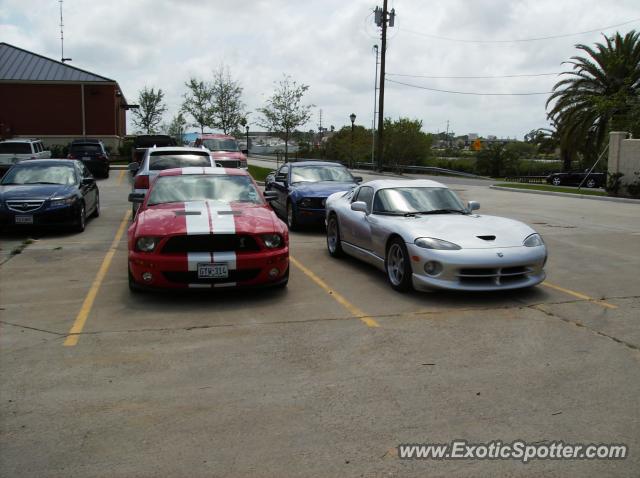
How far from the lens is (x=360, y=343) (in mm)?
5633

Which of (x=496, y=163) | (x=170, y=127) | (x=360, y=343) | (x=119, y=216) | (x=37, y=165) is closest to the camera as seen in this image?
(x=360, y=343)

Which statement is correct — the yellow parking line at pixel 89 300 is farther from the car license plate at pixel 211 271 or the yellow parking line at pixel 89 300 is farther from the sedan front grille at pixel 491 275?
the sedan front grille at pixel 491 275

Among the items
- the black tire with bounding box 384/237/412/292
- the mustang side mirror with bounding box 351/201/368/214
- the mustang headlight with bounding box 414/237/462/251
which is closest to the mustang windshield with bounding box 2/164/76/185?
the mustang side mirror with bounding box 351/201/368/214

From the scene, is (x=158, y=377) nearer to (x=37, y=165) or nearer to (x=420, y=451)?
(x=420, y=451)

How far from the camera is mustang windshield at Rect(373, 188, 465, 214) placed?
8.47 meters

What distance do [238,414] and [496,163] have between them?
179 ft

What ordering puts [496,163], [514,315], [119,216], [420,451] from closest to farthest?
[420,451], [514,315], [119,216], [496,163]

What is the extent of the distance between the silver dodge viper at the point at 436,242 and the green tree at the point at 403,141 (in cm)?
4153

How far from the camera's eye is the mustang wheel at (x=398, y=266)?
7.39 m

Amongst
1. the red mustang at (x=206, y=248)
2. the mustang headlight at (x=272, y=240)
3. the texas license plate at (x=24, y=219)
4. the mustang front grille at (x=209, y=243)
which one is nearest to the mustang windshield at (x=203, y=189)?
the red mustang at (x=206, y=248)

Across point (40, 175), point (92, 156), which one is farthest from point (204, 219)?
point (92, 156)

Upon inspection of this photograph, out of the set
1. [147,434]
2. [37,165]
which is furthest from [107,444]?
[37,165]

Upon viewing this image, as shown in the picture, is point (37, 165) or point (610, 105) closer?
point (37, 165)

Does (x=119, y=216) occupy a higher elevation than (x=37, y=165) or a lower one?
lower
